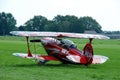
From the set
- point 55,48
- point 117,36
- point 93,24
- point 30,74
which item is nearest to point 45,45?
point 55,48

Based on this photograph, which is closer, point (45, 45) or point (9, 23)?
point (45, 45)

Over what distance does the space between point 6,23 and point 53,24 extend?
58.5ft

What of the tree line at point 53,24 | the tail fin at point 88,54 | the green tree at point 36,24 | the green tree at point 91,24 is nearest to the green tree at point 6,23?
the tree line at point 53,24

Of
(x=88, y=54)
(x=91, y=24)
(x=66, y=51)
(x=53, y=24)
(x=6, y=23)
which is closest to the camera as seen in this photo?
(x=88, y=54)

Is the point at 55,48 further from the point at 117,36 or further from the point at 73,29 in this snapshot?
the point at 117,36

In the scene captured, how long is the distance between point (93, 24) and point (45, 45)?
131m

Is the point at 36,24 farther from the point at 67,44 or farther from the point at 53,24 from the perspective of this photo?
the point at 67,44

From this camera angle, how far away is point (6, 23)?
471ft

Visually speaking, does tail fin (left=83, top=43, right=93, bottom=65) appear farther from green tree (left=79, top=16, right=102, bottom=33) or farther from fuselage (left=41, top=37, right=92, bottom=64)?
green tree (left=79, top=16, right=102, bottom=33)

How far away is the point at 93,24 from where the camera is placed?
154 metres

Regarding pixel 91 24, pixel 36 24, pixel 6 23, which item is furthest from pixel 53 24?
pixel 91 24

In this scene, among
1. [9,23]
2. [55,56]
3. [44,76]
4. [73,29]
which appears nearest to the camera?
[44,76]

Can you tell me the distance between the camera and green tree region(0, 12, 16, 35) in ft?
449

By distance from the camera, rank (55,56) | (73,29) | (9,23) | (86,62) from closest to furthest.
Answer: (86,62) < (55,56) < (73,29) < (9,23)
